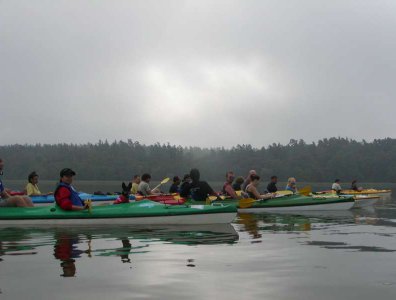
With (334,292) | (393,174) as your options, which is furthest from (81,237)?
(393,174)

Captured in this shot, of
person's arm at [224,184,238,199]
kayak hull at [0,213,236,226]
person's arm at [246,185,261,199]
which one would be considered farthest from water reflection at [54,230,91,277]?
person's arm at [246,185,261,199]

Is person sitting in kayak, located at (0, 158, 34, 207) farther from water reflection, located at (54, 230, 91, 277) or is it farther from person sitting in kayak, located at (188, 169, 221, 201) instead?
person sitting in kayak, located at (188, 169, 221, 201)

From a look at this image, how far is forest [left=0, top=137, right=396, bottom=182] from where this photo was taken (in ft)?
381

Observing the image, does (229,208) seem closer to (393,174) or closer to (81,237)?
(81,237)

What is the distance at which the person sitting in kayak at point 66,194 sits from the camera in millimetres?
13055

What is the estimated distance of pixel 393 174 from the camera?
110 m

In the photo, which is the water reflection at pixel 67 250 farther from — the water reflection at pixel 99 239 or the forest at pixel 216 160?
the forest at pixel 216 160

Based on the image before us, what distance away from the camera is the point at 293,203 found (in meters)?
19.7

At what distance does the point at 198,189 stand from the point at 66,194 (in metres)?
4.19

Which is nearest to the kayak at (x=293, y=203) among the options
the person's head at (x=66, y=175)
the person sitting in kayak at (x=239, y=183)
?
the person sitting in kayak at (x=239, y=183)

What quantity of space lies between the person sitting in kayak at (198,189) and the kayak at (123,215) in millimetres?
1393

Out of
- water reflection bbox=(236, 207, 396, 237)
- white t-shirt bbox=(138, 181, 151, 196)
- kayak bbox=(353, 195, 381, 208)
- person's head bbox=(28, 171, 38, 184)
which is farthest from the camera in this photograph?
kayak bbox=(353, 195, 381, 208)

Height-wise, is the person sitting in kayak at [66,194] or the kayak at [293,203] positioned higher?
the person sitting in kayak at [66,194]

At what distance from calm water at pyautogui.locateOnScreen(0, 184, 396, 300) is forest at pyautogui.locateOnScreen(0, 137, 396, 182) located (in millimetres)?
105491
